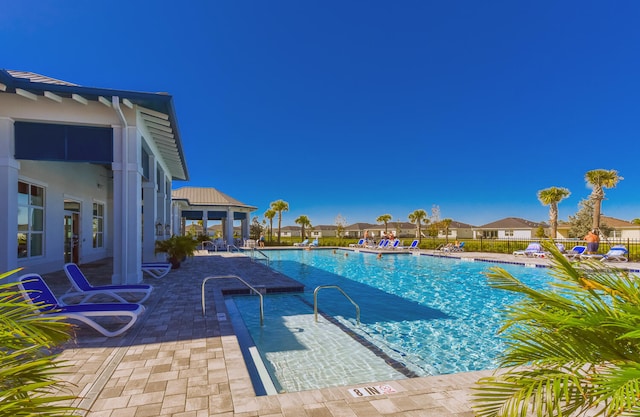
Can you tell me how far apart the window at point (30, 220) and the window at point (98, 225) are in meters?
4.85

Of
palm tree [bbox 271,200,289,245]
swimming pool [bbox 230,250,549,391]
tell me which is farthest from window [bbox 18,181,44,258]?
palm tree [bbox 271,200,289,245]

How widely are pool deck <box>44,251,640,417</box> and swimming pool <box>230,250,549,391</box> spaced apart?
98cm

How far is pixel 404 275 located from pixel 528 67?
680 inches

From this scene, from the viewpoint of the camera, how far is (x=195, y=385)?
3525 millimetres

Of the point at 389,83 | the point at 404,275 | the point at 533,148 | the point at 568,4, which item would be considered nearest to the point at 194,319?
the point at 404,275

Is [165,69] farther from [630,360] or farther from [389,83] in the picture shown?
[630,360]


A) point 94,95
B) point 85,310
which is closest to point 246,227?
point 94,95

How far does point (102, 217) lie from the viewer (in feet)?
55.1

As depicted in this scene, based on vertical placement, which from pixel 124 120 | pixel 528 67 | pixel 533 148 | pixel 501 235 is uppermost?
pixel 528 67

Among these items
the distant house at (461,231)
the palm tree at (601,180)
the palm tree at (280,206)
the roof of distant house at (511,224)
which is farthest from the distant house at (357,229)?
the palm tree at (601,180)

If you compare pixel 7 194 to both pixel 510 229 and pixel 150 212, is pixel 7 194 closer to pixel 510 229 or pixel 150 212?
pixel 150 212

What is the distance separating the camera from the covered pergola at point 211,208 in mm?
28500

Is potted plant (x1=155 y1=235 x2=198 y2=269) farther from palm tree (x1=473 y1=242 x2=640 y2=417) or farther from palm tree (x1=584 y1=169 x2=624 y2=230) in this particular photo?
palm tree (x1=584 y1=169 x2=624 y2=230)

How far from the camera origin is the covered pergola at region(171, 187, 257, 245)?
2850cm
